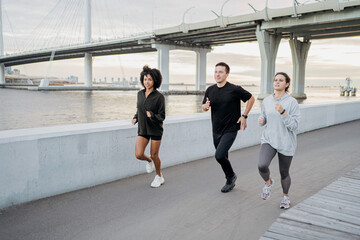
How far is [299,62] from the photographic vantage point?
62250 mm

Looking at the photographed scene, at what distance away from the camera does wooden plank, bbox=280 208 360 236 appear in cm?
337

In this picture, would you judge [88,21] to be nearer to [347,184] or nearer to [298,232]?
[347,184]

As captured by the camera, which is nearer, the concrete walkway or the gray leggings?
the concrete walkway

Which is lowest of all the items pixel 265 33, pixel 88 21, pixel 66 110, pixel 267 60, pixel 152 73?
pixel 66 110

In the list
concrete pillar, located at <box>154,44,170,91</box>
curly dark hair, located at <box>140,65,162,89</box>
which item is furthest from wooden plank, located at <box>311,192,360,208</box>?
concrete pillar, located at <box>154,44,170,91</box>

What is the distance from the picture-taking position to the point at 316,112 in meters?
12.2

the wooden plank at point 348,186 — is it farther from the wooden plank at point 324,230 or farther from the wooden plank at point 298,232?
the wooden plank at point 298,232

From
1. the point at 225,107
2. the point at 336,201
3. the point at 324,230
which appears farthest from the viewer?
the point at 225,107

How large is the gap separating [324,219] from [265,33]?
163ft

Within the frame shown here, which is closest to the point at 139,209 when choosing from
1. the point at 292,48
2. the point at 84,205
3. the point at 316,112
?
the point at 84,205

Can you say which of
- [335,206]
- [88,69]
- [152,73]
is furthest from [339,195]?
[88,69]

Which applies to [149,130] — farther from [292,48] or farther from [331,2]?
[292,48]

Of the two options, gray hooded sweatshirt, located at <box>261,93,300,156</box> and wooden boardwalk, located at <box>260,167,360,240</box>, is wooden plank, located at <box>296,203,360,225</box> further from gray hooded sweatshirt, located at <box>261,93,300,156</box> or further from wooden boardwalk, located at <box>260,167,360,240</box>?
gray hooded sweatshirt, located at <box>261,93,300,156</box>

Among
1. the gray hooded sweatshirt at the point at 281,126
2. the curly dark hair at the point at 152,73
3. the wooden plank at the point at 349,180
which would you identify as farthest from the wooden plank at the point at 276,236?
→ the curly dark hair at the point at 152,73
